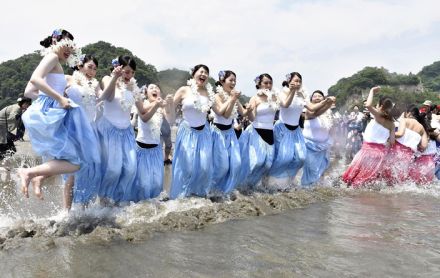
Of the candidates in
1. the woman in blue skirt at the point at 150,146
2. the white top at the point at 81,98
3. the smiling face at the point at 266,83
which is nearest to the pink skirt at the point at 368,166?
the smiling face at the point at 266,83

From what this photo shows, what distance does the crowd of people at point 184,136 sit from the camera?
458 centimetres

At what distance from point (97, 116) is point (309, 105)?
12.9 ft

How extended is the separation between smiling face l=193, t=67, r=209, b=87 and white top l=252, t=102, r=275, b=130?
1.25 metres

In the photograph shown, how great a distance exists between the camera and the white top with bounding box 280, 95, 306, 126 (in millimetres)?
7691

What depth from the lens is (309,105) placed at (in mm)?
8016

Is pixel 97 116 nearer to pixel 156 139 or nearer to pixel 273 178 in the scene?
pixel 156 139

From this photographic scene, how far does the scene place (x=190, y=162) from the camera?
6309 millimetres

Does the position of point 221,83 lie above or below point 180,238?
above

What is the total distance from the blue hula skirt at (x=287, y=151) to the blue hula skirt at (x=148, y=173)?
232cm

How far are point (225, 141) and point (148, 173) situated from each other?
1475mm

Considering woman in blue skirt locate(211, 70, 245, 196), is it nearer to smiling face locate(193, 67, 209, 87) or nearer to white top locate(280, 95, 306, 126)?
smiling face locate(193, 67, 209, 87)

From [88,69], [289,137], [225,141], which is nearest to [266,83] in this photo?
[289,137]

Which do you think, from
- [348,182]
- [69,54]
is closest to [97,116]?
[69,54]

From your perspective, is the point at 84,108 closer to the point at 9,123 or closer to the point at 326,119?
the point at 326,119
